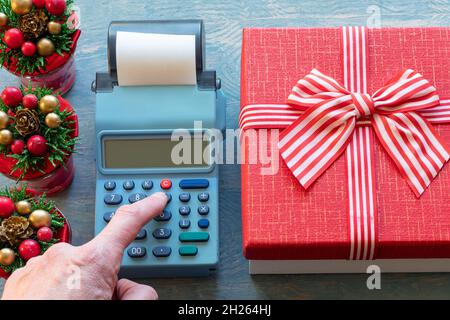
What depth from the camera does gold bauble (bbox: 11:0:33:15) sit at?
0.78 m

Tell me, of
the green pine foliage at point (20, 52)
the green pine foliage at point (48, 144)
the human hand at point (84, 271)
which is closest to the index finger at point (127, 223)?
the human hand at point (84, 271)

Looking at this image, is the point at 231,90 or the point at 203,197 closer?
the point at 203,197

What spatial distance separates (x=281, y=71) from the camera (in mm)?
760

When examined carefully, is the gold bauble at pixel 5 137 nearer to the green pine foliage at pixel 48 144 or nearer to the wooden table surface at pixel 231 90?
the green pine foliage at pixel 48 144

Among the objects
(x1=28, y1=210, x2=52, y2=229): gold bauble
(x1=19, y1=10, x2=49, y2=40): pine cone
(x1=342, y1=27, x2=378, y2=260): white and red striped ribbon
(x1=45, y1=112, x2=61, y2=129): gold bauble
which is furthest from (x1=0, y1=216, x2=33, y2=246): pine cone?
(x1=342, y1=27, x2=378, y2=260): white and red striped ribbon

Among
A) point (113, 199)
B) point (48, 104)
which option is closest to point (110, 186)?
point (113, 199)

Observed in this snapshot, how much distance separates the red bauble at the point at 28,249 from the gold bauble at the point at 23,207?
35mm

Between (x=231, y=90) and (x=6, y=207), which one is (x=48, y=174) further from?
(x=231, y=90)

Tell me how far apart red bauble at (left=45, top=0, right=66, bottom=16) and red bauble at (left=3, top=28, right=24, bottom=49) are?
4 centimetres

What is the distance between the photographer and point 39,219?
28.9 inches

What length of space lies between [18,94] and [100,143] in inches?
4.3

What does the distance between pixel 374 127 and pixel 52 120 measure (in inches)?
13.9

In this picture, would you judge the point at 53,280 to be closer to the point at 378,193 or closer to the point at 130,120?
the point at 130,120
